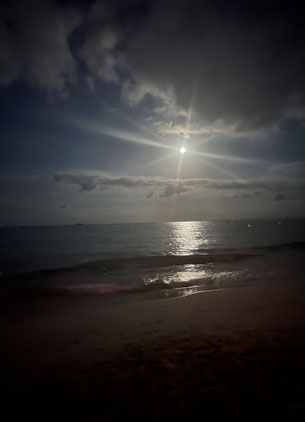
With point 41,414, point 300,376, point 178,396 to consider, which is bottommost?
point 41,414

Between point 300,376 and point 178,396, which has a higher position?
point 300,376

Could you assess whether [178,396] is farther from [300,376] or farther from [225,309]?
[225,309]

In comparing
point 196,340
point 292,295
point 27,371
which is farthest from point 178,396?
point 292,295

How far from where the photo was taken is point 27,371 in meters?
6.16

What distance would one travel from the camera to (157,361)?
6141 mm

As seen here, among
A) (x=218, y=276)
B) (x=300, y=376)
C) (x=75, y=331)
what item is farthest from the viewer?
(x=218, y=276)

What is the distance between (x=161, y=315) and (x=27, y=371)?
5.82 metres

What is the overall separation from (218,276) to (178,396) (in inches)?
624

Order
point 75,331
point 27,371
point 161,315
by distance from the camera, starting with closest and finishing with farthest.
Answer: point 27,371, point 75,331, point 161,315

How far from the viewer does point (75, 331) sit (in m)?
8.99

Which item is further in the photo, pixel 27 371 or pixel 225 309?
pixel 225 309

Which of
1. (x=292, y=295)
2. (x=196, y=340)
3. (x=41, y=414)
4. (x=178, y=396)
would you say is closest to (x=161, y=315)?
(x=196, y=340)

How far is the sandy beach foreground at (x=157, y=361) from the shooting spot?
14.7ft

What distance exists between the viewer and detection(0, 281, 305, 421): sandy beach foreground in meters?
4.49
